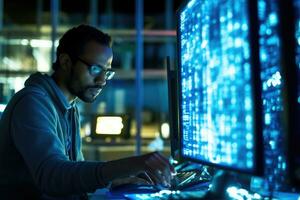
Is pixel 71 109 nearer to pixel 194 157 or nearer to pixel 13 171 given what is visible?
pixel 13 171

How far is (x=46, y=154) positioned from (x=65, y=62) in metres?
0.47

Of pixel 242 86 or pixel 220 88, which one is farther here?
pixel 220 88

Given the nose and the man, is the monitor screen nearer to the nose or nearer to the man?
the man

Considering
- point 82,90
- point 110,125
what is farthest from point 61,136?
point 110,125

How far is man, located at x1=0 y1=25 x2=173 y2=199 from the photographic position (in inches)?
41.9

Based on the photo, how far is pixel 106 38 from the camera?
1491 millimetres

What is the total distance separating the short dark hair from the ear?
1cm

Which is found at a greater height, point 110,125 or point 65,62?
point 65,62

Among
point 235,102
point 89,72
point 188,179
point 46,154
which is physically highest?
point 89,72

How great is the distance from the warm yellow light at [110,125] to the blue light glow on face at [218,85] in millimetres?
704

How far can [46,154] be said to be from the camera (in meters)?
1.11

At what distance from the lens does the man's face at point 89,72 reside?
4.71 feet

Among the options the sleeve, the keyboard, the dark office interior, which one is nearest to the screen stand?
the dark office interior

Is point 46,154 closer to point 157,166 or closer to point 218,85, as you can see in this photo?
point 157,166
